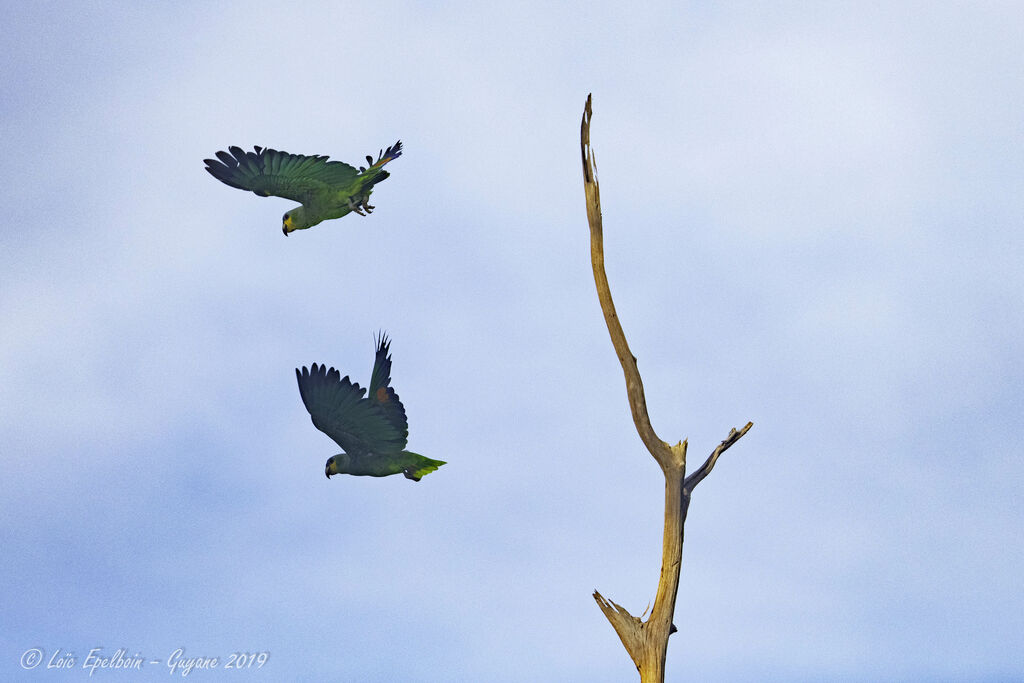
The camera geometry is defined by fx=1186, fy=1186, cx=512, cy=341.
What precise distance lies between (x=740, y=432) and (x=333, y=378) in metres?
3.87

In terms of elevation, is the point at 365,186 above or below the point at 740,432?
above

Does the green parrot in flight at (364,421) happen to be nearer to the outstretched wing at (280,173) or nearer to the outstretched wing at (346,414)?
the outstretched wing at (346,414)

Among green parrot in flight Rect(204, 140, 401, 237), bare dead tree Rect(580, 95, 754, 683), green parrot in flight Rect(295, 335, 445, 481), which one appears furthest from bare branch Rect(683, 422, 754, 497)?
green parrot in flight Rect(204, 140, 401, 237)

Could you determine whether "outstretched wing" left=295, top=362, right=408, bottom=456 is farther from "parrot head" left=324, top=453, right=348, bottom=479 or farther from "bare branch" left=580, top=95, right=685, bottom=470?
"bare branch" left=580, top=95, right=685, bottom=470

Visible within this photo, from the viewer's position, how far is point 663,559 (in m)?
10.9

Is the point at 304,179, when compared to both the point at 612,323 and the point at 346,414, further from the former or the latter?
the point at 612,323

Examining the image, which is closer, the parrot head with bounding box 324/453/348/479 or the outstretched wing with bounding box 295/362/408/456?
the outstretched wing with bounding box 295/362/408/456

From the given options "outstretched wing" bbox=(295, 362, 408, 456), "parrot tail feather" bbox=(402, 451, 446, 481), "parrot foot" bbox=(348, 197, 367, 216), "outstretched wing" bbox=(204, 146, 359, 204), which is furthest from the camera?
"parrot foot" bbox=(348, 197, 367, 216)

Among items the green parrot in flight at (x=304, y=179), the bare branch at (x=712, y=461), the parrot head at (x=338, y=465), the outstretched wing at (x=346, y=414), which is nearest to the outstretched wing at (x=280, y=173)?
the green parrot in flight at (x=304, y=179)

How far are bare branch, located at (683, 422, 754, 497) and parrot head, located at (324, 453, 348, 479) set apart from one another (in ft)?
10.2

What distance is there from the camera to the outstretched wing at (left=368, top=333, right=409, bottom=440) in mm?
10141

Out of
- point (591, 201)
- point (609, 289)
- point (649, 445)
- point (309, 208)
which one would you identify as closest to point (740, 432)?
point (649, 445)

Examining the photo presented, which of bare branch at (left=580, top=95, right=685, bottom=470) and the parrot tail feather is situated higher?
bare branch at (left=580, top=95, right=685, bottom=470)

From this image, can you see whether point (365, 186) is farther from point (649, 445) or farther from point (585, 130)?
point (649, 445)
